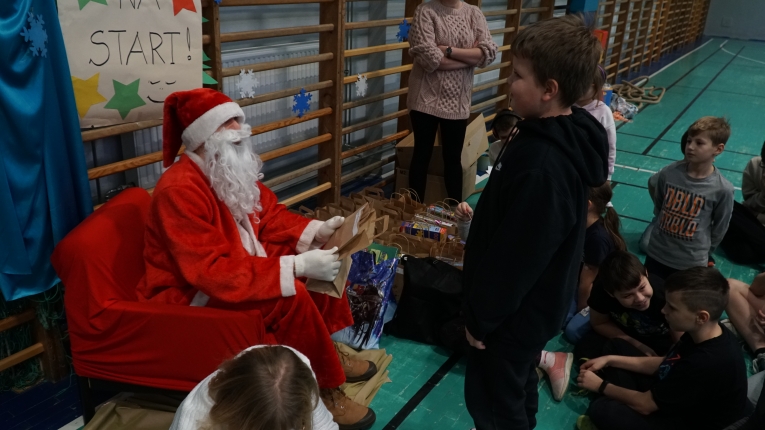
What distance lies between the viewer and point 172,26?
2.28 meters

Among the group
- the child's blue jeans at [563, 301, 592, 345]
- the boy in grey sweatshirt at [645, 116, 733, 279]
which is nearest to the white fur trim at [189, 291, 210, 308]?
the child's blue jeans at [563, 301, 592, 345]

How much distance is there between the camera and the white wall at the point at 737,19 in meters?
16.2

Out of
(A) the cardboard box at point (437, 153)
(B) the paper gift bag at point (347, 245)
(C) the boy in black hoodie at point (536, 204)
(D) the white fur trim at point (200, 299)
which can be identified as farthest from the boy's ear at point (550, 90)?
(A) the cardboard box at point (437, 153)

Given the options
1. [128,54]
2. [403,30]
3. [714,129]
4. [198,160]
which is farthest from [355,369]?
[403,30]

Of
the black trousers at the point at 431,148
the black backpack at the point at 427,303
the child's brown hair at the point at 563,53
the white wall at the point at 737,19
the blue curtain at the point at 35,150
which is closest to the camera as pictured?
the child's brown hair at the point at 563,53

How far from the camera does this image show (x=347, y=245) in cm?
184

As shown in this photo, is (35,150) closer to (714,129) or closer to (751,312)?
(714,129)

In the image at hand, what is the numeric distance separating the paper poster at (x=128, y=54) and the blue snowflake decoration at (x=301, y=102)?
803 millimetres

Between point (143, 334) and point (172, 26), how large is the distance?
124cm

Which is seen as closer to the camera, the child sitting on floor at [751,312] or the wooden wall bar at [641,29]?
the child sitting on floor at [751,312]

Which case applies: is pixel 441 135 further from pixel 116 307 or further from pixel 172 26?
pixel 116 307

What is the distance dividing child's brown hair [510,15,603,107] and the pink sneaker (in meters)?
1.37

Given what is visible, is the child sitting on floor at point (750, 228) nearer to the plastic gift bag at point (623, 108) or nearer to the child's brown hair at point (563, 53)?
the child's brown hair at point (563, 53)

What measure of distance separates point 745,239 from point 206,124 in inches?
127
